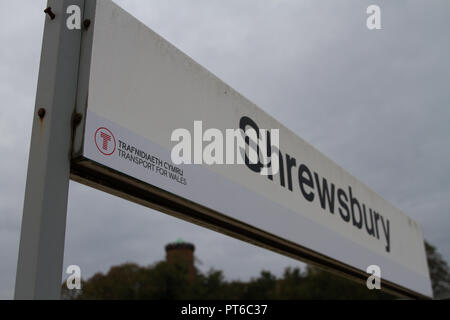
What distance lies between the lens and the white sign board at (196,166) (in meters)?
3.24

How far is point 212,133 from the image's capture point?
4223 millimetres

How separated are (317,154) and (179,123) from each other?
8.36ft


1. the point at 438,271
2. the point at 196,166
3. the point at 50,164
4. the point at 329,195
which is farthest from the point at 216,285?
the point at 50,164

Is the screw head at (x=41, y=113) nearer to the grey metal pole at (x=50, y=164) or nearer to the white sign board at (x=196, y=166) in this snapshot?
the grey metal pole at (x=50, y=164)

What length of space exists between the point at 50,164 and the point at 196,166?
1.36 m

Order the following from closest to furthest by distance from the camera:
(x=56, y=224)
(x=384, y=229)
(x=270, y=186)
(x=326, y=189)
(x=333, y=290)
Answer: (x=56, y=224) → (x=270, y=186) → (x=326, y=189) → (x=384, y=229) → (x=333, y=290)

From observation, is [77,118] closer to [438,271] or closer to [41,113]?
[41,113]

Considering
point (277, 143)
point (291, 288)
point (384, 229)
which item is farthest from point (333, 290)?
point (277, 143)

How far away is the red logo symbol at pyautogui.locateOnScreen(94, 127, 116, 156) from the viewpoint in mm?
3079

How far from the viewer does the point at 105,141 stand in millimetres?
3133

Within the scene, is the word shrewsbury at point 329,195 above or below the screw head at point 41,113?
above

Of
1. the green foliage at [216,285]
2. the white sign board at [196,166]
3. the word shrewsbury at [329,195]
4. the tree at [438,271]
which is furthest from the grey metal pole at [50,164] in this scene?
the tree at [438,271]

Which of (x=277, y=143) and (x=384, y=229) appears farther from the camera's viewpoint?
(x=384, y=229)
